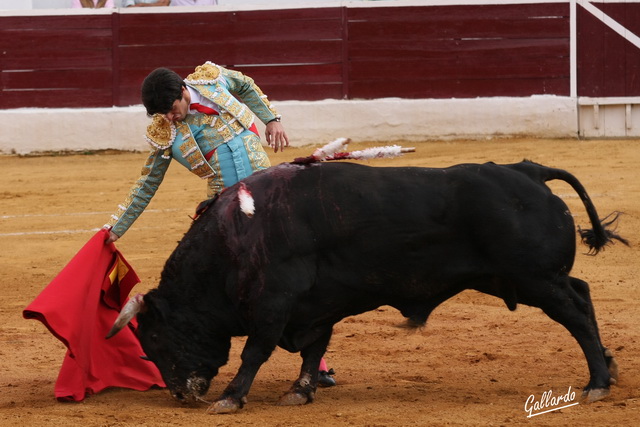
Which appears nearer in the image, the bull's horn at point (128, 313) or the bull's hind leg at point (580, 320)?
the bull's hind leg at point (580, 320)

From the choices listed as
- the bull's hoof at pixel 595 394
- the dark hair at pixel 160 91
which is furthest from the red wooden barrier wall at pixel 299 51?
the bull's hoof at pixel 595 394

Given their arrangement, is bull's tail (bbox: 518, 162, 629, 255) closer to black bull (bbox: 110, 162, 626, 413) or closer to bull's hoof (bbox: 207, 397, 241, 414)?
black bull (bbox: 110, 162, 626, 413)

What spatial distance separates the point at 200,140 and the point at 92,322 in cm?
79

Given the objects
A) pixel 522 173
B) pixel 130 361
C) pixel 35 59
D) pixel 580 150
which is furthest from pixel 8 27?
pixel 522 173

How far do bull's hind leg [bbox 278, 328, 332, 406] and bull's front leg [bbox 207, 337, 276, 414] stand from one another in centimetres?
18

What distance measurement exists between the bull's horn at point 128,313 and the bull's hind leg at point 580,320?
130 centimetres

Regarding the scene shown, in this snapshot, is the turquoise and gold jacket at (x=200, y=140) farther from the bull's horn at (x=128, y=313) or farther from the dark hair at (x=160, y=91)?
the bull's horn at (x=128, y=313)

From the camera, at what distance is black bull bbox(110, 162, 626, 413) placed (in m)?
3.71

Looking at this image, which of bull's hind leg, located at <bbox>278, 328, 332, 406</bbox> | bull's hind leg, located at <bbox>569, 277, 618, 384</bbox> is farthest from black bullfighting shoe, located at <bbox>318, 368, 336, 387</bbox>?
bull's hind leg, located at <bbox>569, 277, 618, 384</bbox>

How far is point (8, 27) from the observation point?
10828mm

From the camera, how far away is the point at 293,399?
12.8 feet

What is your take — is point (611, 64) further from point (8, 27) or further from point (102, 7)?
point (8, 27)

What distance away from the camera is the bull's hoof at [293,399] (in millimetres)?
3889

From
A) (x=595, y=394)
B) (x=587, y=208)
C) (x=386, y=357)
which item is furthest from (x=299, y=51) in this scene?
(x=595, y=394)
